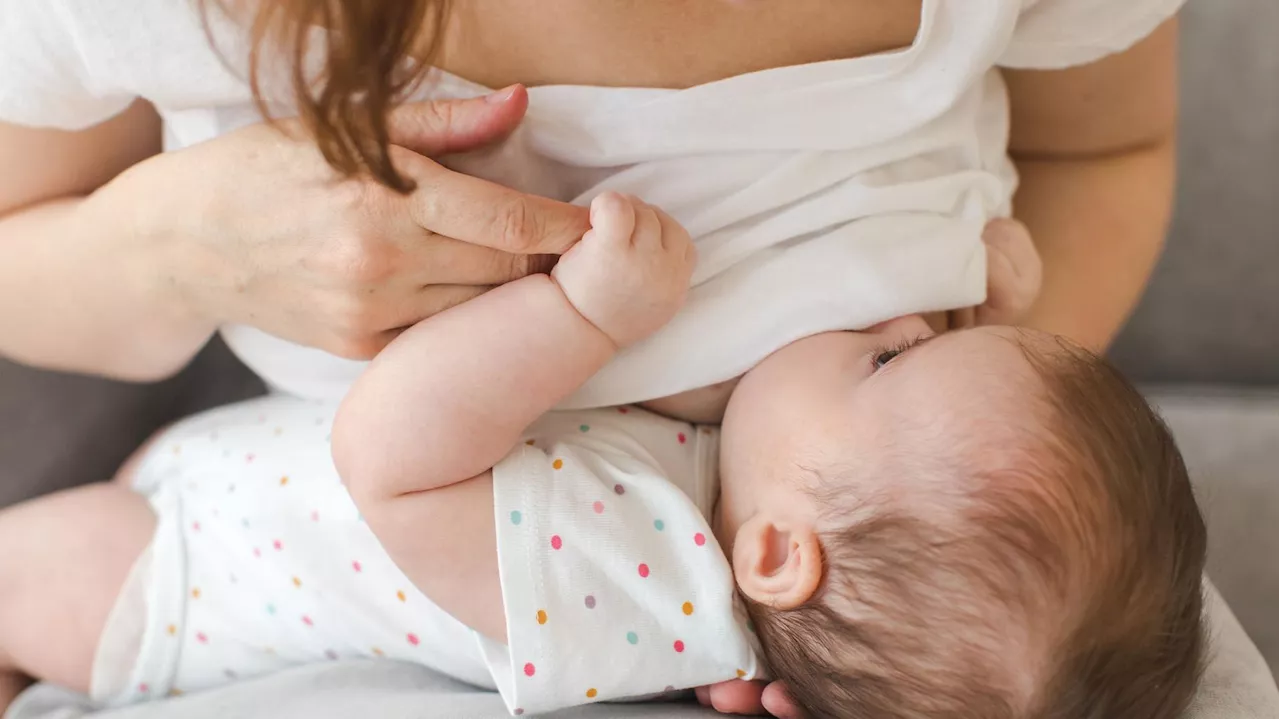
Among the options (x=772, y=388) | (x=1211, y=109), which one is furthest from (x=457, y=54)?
(x=1211, y=109)

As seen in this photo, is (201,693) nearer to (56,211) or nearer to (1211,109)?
(56,211)

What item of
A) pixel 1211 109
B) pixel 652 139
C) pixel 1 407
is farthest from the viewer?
pixel 1211 109

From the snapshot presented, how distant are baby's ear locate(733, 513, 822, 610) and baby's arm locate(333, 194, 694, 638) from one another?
170 millimetres

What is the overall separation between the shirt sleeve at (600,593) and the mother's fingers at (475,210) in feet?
0.54

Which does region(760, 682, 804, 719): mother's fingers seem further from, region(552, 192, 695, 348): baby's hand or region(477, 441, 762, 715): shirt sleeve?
region(552, 192, 695, 348): baby's hand

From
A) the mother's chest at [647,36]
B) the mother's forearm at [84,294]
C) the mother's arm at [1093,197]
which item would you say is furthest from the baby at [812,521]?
the mother's arm at [1093,197]

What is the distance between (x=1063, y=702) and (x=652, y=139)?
0.49 meters

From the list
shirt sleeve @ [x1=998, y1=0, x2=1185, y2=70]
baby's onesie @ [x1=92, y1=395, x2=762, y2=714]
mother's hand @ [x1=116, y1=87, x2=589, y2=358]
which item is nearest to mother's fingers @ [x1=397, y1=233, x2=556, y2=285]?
mother's hand @ [x1=116, y1=87, x2=589, y2=358]

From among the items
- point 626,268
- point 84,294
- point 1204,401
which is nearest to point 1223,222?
point 1204,401

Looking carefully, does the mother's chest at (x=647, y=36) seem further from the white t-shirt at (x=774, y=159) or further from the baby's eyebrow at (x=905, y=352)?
the baby's eyebrow at (x=905, y=352)

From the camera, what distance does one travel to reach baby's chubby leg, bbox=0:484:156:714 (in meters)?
0.85

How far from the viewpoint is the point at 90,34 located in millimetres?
626

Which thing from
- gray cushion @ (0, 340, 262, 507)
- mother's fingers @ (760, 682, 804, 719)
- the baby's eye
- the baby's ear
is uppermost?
the baby's eye

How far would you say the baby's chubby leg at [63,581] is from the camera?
2.77ft
